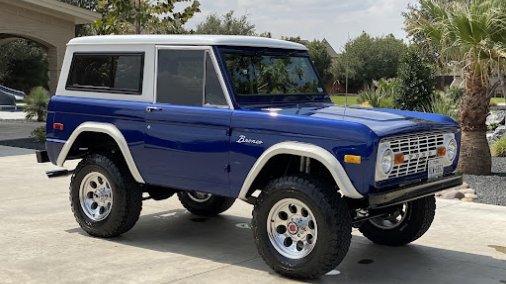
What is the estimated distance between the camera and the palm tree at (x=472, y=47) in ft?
34.1

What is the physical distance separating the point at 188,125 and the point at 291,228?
53.1 inches

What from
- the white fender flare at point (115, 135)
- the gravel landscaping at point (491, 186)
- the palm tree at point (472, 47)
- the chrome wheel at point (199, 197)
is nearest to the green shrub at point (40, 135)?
the chrome wheel at point (199, 197)

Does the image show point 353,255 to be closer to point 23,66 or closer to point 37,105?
point 37,105

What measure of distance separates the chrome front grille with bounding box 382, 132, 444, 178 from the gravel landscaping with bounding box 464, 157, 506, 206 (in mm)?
3847

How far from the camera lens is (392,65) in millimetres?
63125

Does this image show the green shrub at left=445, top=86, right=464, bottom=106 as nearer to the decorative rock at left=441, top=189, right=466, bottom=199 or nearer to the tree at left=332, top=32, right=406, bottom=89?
the decorative rock at left=441, top=189, right=466, bottom=199

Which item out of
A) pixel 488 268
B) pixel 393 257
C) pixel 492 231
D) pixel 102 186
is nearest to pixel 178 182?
pixel 102 186

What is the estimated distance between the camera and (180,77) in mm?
6430

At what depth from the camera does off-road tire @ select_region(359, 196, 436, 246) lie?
6630mm

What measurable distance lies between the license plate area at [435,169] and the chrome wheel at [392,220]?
0.82m

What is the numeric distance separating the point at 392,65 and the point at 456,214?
184 ft

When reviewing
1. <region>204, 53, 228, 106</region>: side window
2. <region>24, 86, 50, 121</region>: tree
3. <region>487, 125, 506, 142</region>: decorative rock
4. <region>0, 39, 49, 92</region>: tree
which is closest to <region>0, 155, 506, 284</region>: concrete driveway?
<region>204, 53, 228, 106</region>: side window

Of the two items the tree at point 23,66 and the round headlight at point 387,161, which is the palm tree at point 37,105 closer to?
the tree at point 23,66

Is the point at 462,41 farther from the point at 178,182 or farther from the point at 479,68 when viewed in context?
the point at 178,182
